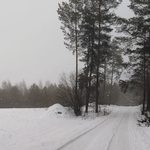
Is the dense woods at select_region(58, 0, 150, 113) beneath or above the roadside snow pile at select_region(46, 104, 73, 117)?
above

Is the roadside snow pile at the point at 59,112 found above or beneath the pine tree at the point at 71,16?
beneath

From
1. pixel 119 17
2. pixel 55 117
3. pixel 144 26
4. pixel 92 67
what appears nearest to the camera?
pixel 55 117

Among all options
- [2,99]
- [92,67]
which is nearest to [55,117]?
[92,67]

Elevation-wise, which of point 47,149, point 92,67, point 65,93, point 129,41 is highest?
point 129,41

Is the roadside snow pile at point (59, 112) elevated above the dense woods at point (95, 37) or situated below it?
below

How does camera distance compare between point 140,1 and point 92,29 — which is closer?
point 140,1

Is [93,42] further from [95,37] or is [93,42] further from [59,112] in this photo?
[59,112]

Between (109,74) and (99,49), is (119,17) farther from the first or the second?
(109,74)

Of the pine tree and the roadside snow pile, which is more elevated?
the pine tree

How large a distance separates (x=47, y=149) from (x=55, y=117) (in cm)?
1279

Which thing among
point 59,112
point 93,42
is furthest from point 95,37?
point 59,112

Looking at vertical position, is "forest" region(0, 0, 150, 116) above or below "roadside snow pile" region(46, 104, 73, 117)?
above

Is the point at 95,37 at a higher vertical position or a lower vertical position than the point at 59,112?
higher

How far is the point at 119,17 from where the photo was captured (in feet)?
92.2
